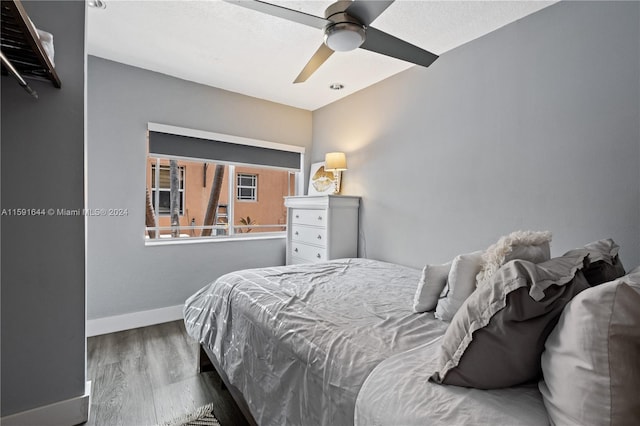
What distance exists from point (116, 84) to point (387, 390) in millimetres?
3366

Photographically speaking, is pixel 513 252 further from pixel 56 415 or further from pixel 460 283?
pixel 56 415

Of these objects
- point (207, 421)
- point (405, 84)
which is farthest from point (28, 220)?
point (405, 84)

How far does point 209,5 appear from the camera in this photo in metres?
2.01

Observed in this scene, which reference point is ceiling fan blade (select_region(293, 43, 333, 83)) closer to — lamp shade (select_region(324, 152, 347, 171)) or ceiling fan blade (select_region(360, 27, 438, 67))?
ceiling fan blade (select_region(360, 27, 438, 67))

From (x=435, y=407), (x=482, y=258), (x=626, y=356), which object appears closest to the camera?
(x=626, y=356)

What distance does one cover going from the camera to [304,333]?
4.19 feet

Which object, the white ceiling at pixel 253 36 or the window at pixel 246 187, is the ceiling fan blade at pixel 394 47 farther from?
the window at pixel 246 187

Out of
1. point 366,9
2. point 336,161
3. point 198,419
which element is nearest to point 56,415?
point 198,419

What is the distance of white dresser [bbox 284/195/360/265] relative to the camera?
3188mm

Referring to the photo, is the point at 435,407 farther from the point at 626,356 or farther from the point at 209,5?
the point at 209,5

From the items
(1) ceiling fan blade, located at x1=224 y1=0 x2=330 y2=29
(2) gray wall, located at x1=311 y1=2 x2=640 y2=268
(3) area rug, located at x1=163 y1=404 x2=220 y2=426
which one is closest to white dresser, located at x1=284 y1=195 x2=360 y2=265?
(2) gray wall, located at x1=311 y1=2 x2=640 y2=268

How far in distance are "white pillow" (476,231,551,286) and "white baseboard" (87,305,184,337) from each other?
300cm

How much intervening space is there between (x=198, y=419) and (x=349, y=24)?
2213 mm

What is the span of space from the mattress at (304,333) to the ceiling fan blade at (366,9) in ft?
4.65
